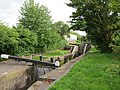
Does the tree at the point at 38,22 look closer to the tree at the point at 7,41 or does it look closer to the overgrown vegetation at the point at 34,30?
the overgrown vegetation at the point at 34,30

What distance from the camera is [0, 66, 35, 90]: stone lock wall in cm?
1342

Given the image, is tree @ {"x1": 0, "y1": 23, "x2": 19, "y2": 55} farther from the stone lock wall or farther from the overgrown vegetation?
the stone lock wall

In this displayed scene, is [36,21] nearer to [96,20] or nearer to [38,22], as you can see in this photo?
[38,22]

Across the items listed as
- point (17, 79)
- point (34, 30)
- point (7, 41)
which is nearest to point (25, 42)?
point (7, 41)

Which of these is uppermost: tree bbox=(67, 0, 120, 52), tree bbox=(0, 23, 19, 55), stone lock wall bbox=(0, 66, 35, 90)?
tree bbox=(67, 0, 120, 52)

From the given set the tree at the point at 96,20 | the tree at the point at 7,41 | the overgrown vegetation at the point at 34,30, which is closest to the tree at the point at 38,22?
the overgrown vegetation at the point at 34,30

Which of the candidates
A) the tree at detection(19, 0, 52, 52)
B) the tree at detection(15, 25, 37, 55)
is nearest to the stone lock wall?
the tree at detection(15, 25, 37, 55)

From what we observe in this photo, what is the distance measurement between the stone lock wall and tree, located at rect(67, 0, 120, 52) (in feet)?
29.8

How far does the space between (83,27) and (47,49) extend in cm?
1603

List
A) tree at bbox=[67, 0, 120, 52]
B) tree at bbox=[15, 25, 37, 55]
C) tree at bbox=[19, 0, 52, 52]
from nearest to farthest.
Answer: tree at bbox=[67, 0, 120, 52] < tree at bbox=[15, 25, 37, 55] < tree at bbox=[19, 0, 52, 52]

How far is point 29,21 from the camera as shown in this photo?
120 feet

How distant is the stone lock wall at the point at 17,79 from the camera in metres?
13.4

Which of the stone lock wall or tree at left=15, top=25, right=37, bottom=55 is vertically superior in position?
tree at left=15, top=25, right=37, bottom=55

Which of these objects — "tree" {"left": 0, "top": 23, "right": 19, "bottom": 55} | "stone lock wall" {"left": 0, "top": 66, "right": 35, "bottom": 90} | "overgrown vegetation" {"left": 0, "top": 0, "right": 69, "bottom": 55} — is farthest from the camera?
"overgrown vegetation" {"left": 0, "top": 0, "right": 69, "bottom": 55}
